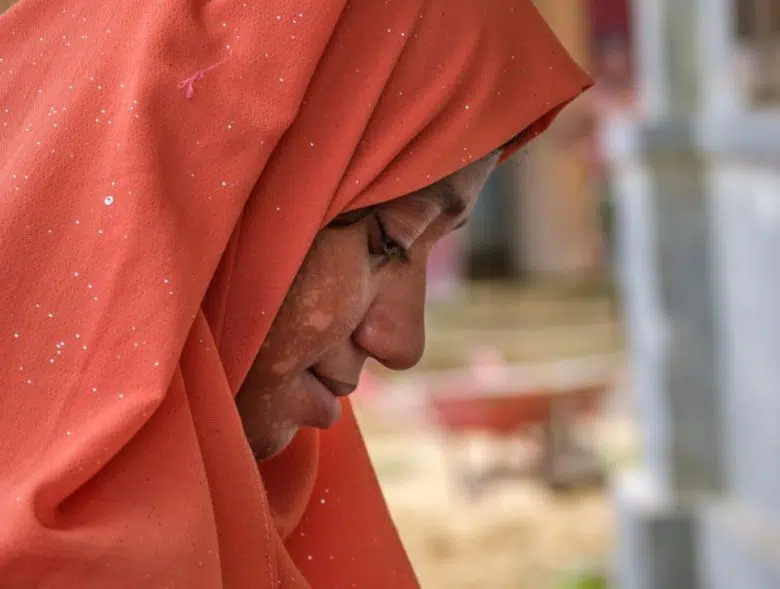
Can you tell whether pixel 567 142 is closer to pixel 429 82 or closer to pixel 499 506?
pixel 499 506

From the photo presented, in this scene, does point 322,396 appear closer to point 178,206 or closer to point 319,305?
point 319,305

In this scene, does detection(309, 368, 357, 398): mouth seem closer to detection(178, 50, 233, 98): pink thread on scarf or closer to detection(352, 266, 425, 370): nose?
detection(352, 266, 425, 370): nose

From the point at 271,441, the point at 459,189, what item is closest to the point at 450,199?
the point at 459,189

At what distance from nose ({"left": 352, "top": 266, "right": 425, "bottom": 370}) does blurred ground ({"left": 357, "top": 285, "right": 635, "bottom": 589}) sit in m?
4.17

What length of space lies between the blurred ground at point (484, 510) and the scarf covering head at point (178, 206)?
4.28 metres

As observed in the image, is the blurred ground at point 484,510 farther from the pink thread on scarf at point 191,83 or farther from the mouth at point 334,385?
the pink thread on scarf at point 191,83

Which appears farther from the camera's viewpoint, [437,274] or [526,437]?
[437,274]

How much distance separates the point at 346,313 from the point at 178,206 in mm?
198

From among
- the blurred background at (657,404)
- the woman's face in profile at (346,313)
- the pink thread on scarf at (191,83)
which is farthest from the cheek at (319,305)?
the blurred background at (657,404)

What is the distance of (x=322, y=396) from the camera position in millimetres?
1274

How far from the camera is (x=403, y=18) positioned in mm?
1231

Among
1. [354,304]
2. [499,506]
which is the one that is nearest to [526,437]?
[499,506]

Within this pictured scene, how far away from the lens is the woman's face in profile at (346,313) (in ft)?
4.02

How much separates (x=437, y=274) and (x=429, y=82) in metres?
13.7
